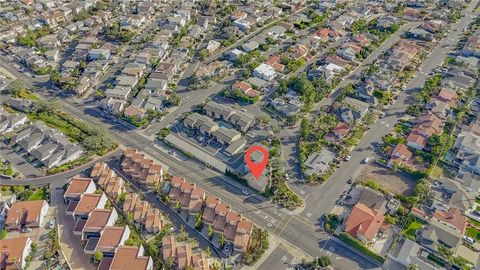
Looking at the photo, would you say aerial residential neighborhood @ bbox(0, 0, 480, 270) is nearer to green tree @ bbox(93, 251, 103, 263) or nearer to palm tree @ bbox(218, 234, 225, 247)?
palm tree @ bbox(218, 234, 225, 247)

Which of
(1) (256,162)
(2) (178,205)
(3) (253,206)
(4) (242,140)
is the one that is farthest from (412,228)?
(2) (178,205)

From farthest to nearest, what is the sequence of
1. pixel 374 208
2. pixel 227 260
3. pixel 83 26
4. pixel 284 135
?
pixel 83 26, pixel 284 135, pixel 374 208, pixel 227 260

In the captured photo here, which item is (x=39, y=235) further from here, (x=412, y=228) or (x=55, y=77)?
(x=412, y=228)

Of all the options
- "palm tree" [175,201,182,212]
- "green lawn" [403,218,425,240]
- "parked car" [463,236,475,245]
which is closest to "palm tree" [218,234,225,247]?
"palm tree" [175,201,182,212]

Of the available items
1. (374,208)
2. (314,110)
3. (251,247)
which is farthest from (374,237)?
(314,110)

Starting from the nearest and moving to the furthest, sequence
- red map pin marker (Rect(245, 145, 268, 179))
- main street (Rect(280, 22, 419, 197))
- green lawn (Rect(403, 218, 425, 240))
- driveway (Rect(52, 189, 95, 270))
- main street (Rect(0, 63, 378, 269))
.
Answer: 1. driveway (Rect(52, 189, 95, 270))
2. main street (Rect(0, 63, 378, 269))
3. green lawn (Rect(403, 218, 425, 240))
4. red map pin marker (Rect(245, 145, 268, 179))
5. main street (Rect(280, 22, 419, 197))

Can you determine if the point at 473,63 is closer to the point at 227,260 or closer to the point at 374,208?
the point at 374,208

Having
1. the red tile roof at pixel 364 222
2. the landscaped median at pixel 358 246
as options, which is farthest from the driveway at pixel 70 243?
the red tile roof at pixel 364 222

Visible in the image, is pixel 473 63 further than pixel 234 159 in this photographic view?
Yes
